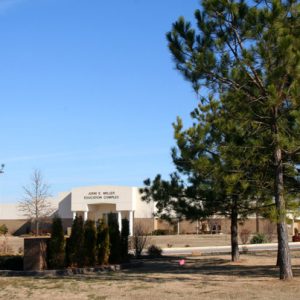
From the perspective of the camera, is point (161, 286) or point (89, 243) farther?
point (89, 243)

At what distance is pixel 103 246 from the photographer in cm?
2145

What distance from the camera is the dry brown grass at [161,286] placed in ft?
43.2

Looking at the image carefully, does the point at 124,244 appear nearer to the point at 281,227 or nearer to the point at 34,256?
the point at 34,256

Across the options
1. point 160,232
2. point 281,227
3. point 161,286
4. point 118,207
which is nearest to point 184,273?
point 161,286

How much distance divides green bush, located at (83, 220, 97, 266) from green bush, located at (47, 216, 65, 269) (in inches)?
43.4

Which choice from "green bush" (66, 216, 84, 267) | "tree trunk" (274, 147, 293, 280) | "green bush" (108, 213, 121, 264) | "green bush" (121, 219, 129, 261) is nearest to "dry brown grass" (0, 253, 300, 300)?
"tree trunk" (274, 147, 293, 280)

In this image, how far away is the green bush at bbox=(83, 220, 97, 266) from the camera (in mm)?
20766

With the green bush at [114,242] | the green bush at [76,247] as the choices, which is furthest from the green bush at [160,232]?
the green bush at [76,247]

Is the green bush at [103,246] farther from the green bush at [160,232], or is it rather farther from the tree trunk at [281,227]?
the green bush at [160,232]

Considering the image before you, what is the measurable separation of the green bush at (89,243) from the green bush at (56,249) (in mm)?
1103

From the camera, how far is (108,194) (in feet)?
208

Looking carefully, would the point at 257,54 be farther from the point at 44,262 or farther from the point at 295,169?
the point at 44,262

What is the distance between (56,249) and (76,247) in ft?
2.92

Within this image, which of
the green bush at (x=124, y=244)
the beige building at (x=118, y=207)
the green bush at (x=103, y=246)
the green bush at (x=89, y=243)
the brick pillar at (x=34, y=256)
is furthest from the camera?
the beige building at (x=118, y=207)
